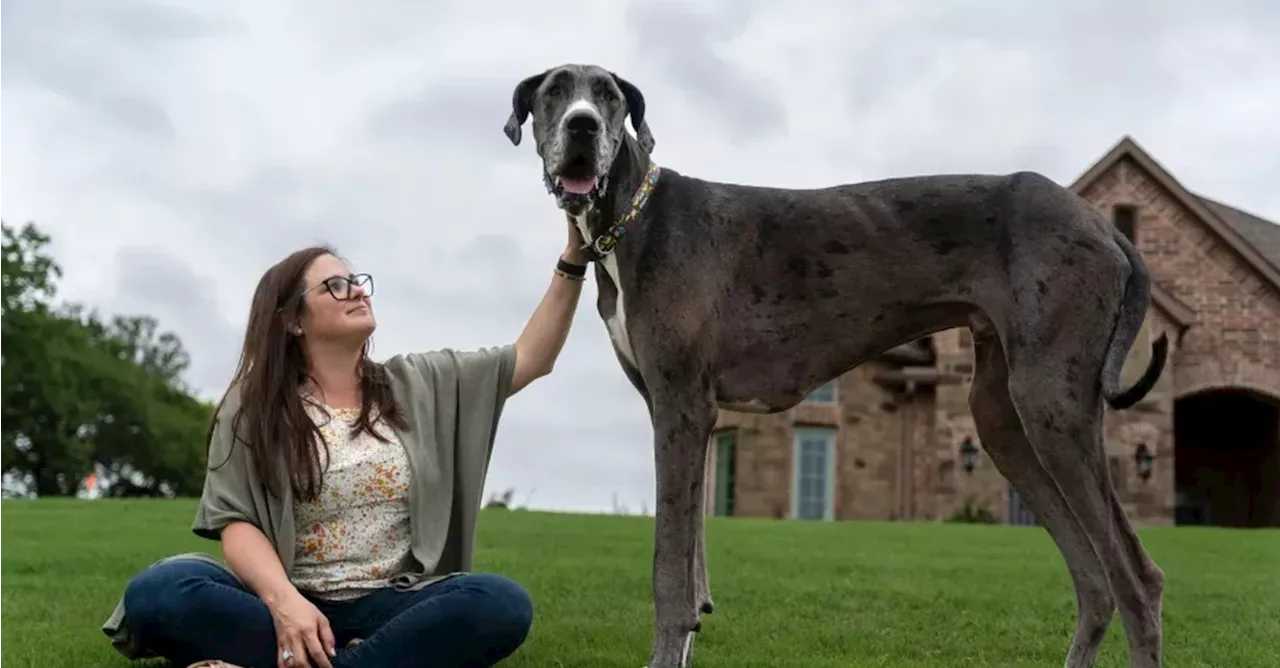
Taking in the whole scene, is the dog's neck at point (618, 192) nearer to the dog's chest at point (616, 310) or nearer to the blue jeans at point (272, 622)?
the dog's chest at point (616, 310)

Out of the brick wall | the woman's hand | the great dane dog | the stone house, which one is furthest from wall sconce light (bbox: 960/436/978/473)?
the woman's hand

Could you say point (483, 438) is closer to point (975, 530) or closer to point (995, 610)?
point (995, 610)

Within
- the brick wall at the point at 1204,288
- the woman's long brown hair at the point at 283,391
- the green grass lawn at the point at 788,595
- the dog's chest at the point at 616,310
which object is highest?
the brick wall at the point at 1204,288

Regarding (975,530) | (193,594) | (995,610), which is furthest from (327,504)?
(975,530)

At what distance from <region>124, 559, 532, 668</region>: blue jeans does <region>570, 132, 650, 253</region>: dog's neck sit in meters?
1.35

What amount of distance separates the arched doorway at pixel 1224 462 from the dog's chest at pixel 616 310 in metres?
27.9

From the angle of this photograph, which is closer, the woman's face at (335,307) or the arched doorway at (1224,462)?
the woman's face at (335,307)

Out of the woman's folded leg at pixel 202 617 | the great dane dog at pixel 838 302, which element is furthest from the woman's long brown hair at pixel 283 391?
the great dane dog at pixel 838 302

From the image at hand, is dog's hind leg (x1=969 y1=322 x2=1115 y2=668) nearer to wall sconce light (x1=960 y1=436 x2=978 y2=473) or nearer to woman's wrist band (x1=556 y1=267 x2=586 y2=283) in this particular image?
woman's wrist band (x1=556 y1=267 x2=586 y2=283)

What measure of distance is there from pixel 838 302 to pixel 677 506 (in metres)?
0.99

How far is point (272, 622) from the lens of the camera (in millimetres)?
4340

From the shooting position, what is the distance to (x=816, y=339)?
4770 mm

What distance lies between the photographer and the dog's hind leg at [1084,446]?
4.27 m

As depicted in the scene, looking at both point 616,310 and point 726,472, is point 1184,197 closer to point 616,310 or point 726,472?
point 726,472
